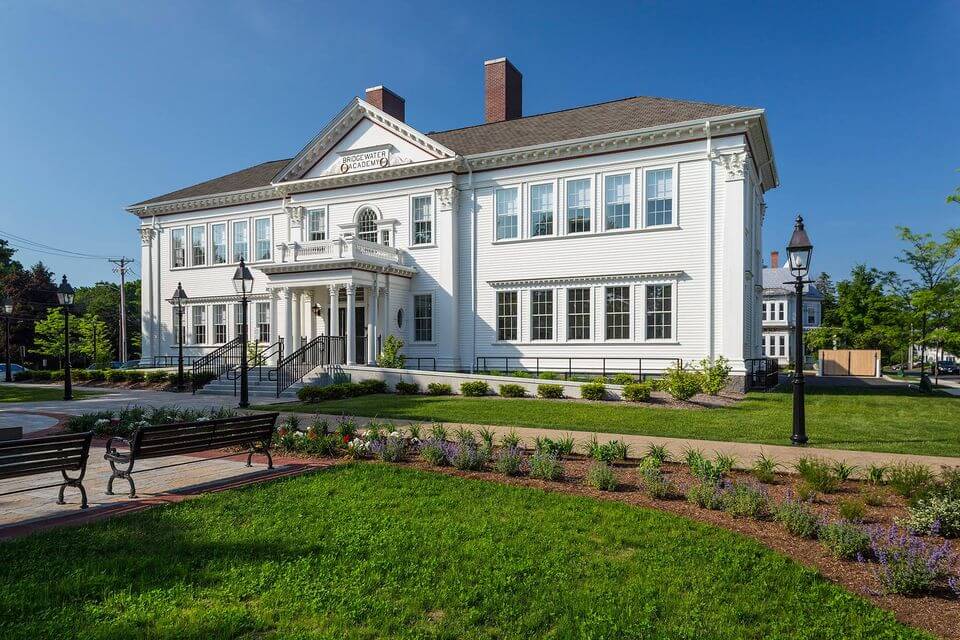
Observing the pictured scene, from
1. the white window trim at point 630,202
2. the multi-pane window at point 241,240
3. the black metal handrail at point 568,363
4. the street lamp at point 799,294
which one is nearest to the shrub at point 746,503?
the street lamp at point 799,294

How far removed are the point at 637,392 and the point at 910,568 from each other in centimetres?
1309

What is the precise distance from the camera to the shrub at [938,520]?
20.1ft

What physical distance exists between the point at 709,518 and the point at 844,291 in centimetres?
5091

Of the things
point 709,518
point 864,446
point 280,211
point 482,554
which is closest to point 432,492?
point 482,554

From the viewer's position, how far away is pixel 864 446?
10.9m

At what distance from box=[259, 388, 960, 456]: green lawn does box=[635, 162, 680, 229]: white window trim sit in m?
6.87

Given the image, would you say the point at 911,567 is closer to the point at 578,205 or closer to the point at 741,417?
the point at 741,417

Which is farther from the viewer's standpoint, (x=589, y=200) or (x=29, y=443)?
(x=589, y=200)

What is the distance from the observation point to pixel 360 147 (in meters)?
27.7

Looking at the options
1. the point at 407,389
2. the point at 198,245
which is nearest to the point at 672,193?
the point at 407,389

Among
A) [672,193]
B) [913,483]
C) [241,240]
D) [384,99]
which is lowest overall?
[913,483]

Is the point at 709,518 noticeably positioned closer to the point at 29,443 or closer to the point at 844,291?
the point at 29,443

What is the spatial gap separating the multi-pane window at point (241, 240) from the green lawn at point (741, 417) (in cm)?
1524

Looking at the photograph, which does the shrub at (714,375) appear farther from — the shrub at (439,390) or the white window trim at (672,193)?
the shrub at (439,390)
